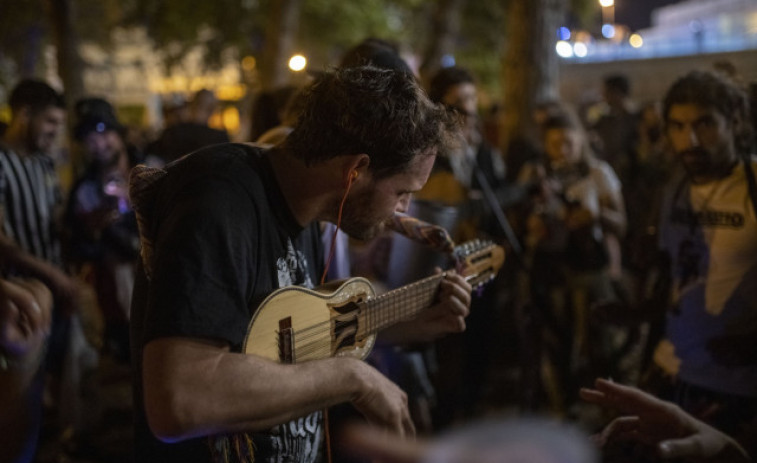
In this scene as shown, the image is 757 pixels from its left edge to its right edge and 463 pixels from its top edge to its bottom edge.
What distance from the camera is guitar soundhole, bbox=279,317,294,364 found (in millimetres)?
1973

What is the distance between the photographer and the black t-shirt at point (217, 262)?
5.31 ft

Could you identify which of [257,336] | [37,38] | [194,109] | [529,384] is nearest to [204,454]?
[257,336]

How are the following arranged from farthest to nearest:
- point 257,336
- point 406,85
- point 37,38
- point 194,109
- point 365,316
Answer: point 37,38 < point 194,109 < point 365,316 < point 406,85 < point 257,336

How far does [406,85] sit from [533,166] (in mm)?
3718

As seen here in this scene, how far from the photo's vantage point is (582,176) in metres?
5.73

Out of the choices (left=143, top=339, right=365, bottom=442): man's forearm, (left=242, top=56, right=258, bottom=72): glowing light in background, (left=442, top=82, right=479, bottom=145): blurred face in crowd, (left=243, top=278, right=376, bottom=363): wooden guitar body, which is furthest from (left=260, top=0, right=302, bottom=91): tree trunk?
(left=143, top=339, right=365, bottom=442): man's forearm

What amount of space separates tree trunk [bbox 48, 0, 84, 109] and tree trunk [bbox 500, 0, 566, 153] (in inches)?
295

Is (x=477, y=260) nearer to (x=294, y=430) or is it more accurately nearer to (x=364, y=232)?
(x=364, y=232)

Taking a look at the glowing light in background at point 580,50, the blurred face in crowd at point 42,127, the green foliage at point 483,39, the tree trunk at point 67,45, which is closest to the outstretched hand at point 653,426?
the blurred face in crowd at point 42,127

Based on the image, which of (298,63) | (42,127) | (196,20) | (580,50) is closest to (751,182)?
(298,63)

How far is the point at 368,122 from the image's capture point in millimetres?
2031

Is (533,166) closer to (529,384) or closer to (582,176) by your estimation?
(582,176)

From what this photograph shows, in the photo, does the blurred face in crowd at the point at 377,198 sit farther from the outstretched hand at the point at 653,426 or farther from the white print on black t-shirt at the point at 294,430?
the outstretched hand at the point at 653,426

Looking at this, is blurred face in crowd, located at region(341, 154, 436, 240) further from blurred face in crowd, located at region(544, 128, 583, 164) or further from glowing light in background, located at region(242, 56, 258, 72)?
glowing light in background, located at region(242, 56, 258, 72)
